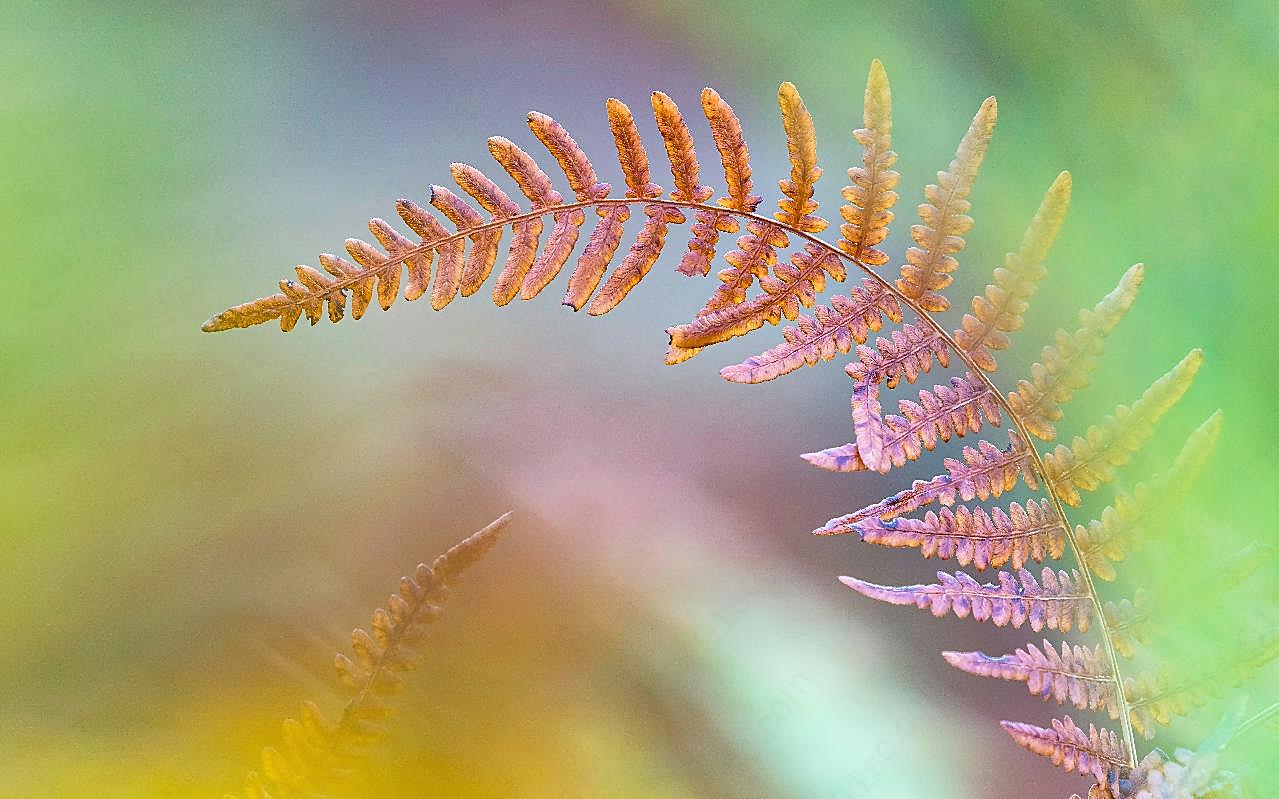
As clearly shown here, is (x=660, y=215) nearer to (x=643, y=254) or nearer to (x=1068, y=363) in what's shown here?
(x=643, y=254)

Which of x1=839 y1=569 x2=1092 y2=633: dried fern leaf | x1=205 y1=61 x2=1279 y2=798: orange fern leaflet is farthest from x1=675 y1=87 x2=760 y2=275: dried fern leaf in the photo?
x1=839 y1=569 x2=1092 y2=633: dried fern leaf

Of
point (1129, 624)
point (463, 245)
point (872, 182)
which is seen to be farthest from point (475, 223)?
point (1129, 624)

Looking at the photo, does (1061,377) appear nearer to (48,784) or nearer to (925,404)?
(925,404)

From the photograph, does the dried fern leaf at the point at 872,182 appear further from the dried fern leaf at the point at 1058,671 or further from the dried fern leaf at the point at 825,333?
the dried fern leaf at the point at 1058,671

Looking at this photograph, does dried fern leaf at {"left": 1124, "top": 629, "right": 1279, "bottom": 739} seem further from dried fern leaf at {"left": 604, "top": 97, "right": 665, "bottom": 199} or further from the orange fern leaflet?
dried fern leaf at {"left": 604, "top": 97, "right": 665, "bottom": 199}

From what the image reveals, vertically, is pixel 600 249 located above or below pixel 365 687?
above

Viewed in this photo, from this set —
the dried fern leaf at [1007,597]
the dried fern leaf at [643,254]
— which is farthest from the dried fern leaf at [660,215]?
the dried fern leaf at [1007,597]
